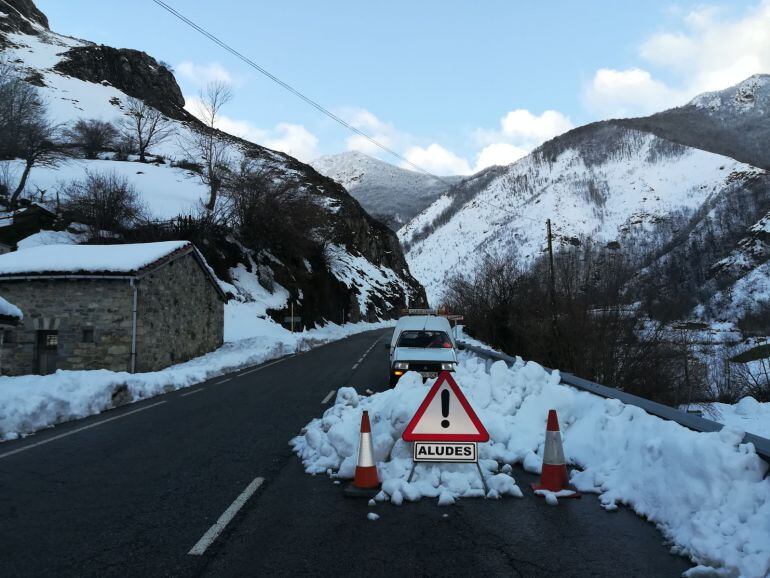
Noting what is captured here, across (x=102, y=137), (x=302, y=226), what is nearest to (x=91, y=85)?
(x=102, y=137)

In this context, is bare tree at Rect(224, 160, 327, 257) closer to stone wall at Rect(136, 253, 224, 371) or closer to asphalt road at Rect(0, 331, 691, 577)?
stone wall at Rect(136, 253, 224, 371)

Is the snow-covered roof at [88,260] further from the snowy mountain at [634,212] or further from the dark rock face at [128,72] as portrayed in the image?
the snowy mountain at [634,212]

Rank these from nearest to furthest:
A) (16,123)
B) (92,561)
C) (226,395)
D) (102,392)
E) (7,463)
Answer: (92,561) < (7,463) < (102,392) < (226,395) < (16,123)

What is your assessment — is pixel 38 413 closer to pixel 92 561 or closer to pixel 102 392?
pixel 102 392

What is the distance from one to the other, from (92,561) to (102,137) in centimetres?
7657

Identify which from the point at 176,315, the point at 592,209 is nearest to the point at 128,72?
the point at 176,315

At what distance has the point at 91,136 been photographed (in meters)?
66.6

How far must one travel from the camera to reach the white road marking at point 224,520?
13.4 ft

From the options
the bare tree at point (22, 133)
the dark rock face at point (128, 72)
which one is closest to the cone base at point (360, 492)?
the bare tree at point (22, 133)

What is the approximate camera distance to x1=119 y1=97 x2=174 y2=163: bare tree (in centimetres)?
7125

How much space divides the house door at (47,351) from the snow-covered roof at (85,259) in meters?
2.32

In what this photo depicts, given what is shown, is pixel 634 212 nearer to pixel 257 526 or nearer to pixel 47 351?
pixel 47 351

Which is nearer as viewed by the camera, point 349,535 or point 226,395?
point 349,535

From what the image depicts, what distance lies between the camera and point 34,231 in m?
35.8
